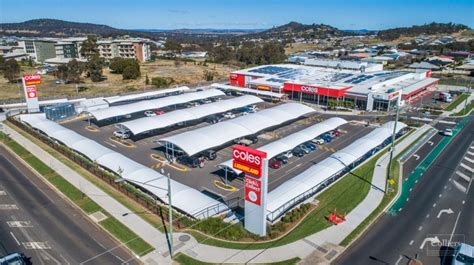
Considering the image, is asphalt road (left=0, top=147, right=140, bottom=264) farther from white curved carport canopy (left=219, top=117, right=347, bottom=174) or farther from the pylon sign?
the pylon sign

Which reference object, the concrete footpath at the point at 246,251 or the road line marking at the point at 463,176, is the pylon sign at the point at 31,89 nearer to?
the concrete footpath at the point at 246,251

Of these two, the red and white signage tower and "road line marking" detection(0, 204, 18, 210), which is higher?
the red and white signage tower

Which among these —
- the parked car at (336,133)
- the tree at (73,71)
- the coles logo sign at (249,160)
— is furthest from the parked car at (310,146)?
the tree at (73,71)

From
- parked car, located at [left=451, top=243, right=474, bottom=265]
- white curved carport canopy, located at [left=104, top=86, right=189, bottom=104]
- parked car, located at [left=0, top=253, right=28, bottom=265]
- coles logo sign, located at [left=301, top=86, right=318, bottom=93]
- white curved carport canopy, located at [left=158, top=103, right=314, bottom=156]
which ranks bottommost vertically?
parked car, located at [left=451, top=243, right=474, bottom=265]

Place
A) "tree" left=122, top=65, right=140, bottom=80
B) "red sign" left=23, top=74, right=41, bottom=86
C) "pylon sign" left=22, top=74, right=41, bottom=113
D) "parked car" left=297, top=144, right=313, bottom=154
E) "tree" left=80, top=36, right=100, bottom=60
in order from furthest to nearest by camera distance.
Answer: "tree" left=80, top=36, right=100, bottom=60 < "tree" left=122, top=65, right=140, bottom=80 < "pylon sign" left=22, top=74, right=41, bottom=113 < "red sign" left=23, top=74, right=41, bottom=86 < "parked car" left=297, top=144, right=313, bottom=154

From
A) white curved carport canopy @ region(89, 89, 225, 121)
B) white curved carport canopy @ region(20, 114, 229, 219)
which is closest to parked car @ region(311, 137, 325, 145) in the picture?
white curved carport canopy @ region(20, 114, 229, 219)

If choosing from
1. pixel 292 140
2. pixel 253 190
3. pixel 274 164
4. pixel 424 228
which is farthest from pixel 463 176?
pixel 253 190

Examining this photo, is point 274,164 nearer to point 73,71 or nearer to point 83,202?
point 83,202
